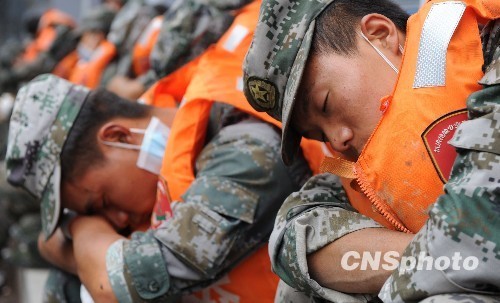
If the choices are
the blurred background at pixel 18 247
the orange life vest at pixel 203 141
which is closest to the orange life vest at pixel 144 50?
the blurred background at pixel 18 247

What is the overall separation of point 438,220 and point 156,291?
1108 millimetres

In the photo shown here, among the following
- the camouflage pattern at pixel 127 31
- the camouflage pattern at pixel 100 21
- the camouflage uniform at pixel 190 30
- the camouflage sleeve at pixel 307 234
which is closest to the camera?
the camouflage sleeve at pixel 307 234

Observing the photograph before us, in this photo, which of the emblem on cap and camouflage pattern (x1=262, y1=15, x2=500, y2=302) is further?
the emblem on cap

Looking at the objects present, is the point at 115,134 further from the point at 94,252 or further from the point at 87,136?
the point at 94,252

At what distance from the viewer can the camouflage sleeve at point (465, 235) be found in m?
1.16

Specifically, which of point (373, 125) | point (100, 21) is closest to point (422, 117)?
point (373, 125)

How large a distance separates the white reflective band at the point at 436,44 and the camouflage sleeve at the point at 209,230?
0.80 m

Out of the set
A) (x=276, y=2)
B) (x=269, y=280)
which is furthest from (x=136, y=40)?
(x=276, y=2)

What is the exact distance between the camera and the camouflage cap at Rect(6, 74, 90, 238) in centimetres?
251

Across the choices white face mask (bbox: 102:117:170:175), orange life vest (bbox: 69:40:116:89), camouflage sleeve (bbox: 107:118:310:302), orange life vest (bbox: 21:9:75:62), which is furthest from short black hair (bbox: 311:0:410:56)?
orange life vest (bbox: 21:9:75:62)

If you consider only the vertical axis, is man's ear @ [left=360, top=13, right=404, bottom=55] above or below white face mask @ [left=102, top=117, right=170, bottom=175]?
above

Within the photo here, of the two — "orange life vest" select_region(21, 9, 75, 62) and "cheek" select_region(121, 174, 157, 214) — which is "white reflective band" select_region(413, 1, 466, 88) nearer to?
"cheek" select_region(121, 174, 157, 214)

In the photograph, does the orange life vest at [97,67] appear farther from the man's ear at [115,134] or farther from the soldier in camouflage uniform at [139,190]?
the man's ear at [115,134]

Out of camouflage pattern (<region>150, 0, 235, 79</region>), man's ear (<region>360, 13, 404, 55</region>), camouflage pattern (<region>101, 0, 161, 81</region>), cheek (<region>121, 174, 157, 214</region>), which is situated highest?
man's ear (<region>360, 13, 404, 55</region>)
